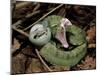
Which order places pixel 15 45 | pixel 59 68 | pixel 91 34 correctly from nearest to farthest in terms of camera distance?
1. pixel 15 45
2. pixel 59 68
3. pixel 91 34

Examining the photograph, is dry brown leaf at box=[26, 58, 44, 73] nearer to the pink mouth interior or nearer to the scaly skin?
the scaly skin

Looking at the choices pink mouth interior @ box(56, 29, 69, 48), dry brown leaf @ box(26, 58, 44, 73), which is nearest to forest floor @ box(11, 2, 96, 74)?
dry brown leaf @ box(26, 58, 44, 73)

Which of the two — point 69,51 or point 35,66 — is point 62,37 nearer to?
point 69,51

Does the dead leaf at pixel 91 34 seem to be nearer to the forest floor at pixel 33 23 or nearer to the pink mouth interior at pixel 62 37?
the forest floor at pixel 33 23

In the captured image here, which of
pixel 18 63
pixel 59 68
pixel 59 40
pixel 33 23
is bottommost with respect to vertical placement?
pixel 59 68

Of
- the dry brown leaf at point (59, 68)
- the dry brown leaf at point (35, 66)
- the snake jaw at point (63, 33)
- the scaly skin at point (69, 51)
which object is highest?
the snake jaw at point (63, 33)

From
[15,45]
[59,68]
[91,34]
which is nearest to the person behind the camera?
[15,45]

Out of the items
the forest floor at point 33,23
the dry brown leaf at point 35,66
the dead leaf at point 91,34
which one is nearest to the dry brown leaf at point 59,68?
the forest floor at point 33,23

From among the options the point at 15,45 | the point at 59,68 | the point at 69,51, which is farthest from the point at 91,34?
the point at 15,45

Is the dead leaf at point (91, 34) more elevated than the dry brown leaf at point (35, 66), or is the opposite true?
the dead leaf at point (91, 34)
